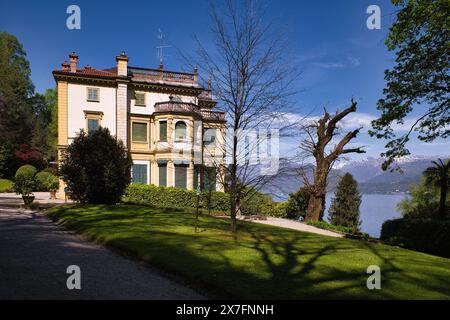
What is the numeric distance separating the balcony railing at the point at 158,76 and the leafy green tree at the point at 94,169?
13.7 meters

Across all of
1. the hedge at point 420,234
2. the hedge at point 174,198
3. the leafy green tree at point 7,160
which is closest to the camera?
the hedge at point 420,234

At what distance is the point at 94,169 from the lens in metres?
20.7

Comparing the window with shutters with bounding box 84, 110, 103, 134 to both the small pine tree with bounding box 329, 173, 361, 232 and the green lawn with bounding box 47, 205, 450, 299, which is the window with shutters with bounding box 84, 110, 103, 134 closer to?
the green lawn with bounding box 47, 205, 450, 299

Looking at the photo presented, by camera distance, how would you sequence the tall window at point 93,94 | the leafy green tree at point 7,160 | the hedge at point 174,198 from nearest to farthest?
1. the hedge at point 174,198
2. the tall window at point 93,94
3. the leafy green tree at point 7,160

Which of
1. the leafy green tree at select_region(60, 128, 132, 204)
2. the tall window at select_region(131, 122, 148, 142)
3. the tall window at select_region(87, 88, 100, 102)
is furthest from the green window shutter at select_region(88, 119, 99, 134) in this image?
the leafy green tree at select_region(60, 128, 132, 204)

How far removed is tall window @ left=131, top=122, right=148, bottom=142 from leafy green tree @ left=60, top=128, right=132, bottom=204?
37.4ft

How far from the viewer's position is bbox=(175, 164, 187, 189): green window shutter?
31.9m

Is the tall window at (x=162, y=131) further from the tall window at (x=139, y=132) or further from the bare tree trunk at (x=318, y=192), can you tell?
the bare tree trunk at (x=318, y=192)

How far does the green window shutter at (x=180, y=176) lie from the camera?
3192 centimetres

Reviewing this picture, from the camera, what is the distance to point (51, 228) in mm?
12773

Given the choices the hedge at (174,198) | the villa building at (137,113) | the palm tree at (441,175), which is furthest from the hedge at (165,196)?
the palm tree at (441,175)
